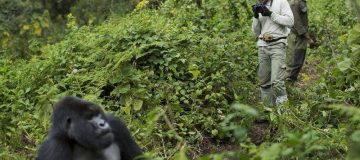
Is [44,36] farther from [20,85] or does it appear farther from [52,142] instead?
[52,142]

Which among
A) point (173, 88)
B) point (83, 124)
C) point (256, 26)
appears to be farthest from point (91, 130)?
point (256, 26)

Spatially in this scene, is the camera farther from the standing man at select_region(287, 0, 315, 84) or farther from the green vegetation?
the standing man at select_region(287, 0, 315, 84)

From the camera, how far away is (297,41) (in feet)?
26.7

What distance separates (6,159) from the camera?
17.9ft

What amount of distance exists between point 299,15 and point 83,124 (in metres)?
4.91

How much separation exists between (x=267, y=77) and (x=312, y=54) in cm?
342

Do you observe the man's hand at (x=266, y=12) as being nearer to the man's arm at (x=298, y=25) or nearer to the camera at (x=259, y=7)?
the camera at (x=259, y=7)

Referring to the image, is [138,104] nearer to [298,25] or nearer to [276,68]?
[276,68]

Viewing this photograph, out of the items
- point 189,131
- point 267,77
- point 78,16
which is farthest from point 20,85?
point 78,16

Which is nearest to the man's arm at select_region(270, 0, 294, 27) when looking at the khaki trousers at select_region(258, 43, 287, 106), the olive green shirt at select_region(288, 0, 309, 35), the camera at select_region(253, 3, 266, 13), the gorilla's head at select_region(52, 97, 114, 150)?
the camera at select_region(253, 3, 266, 13)

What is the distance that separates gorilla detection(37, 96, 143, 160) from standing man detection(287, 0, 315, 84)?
184 inches

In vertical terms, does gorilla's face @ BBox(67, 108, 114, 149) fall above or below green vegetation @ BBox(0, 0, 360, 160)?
above

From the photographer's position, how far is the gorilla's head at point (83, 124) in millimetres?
3652

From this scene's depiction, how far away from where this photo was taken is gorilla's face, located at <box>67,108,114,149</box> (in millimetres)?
3650
